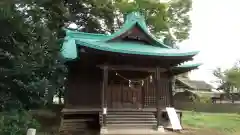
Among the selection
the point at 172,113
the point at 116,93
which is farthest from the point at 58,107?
the point at 172,113

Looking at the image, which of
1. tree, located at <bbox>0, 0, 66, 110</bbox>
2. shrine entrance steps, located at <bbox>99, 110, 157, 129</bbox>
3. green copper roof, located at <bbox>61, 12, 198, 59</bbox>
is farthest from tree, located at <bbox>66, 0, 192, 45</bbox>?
tree, located at <bbox>0, 0, 66, 110</bbox>

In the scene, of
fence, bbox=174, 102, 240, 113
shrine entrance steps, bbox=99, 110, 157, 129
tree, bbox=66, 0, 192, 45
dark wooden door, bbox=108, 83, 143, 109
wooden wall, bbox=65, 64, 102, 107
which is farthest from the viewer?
fence, bbox=174, 102, 240, 113

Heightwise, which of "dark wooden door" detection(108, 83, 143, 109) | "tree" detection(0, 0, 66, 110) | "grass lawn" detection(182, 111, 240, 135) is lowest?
"grass lawn" detection(182, 111, 240, 135)

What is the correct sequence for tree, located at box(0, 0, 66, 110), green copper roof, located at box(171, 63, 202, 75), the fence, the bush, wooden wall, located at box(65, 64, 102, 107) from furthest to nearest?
the fence < green copper roof, located at box(171, 63, 202, 75) < wooden wall, located at box(65, 64, 102, 107) < tree, located at box(0, 0, 66, 110) < the bush

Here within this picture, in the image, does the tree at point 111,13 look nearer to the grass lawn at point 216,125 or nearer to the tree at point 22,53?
the grass lawn at point 216,125

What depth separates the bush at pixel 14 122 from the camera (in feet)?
28.7

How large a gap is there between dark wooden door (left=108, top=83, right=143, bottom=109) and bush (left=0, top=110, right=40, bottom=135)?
A: 6501 millimetres

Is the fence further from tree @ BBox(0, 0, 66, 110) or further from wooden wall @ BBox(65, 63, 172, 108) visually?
tree @ BBox(0, 0, 66, 110)

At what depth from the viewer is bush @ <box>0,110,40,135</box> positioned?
8750 mm

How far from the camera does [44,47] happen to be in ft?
37.2

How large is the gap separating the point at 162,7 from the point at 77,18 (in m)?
8.18

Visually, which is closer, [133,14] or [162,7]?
[133,14]

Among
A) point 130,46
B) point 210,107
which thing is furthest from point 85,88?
point 210,107

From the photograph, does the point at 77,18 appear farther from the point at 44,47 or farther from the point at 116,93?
the point at 44,47
